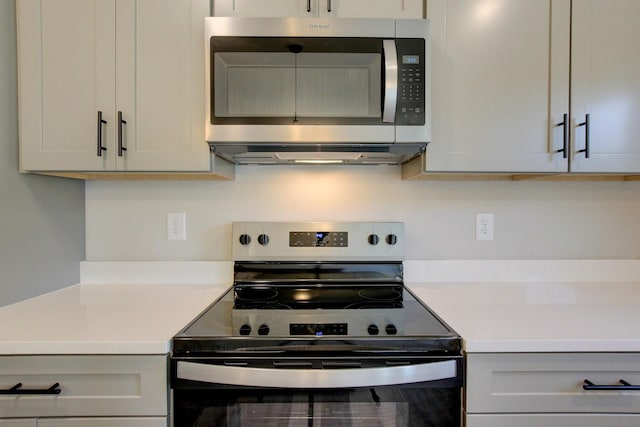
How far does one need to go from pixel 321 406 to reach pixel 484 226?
3.57 feet

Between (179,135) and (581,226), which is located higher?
(179,135)

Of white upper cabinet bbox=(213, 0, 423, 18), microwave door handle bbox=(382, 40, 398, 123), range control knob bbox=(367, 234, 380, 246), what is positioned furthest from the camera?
range control knob bbox=(367, 234, 380, 246)

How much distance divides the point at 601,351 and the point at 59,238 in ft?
6.06

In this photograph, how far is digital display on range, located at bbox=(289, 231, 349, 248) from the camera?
1.46 meters

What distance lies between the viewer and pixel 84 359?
0.87 meters

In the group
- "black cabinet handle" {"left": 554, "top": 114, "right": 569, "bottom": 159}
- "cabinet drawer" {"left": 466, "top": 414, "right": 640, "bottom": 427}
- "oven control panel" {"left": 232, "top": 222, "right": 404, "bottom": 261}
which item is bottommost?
"cabinet drawer" {"left": 466, "top": 414, "right": 640, "bottom": 427}

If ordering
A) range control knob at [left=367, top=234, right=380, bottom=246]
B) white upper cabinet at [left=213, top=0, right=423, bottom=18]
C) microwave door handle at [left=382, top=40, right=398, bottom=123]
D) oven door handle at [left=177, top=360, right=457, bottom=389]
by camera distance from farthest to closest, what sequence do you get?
range control knob at [left=367, top=234, right=380, bottom=246] < white upper cabinet at [left=213, top=0, right=423, bottom=18] < microwave door handle at [left=382, top=40, right=398, bottom=123] < oven door handle at [left=177, top=360, right=457, bottom=389]

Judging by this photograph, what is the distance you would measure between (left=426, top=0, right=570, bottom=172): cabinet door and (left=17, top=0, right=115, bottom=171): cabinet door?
113 centimetres

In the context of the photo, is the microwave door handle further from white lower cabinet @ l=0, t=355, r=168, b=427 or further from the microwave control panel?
white lower cabinet @ l=0, t=355, r=168, b=427

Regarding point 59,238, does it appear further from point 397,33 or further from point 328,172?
point 397,33

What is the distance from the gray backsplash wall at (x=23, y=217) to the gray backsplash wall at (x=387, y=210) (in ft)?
0.51

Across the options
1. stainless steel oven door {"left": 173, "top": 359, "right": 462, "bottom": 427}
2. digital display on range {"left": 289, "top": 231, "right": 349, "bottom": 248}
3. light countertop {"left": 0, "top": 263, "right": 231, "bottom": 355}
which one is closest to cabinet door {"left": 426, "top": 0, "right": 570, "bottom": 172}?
digital display on range {"left": 289, "top": 231, "right": 349, "bottom": 248}

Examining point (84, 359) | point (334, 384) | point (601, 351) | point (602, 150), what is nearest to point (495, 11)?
point (602, 150)

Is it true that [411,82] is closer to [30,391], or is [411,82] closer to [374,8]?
[374,8]
